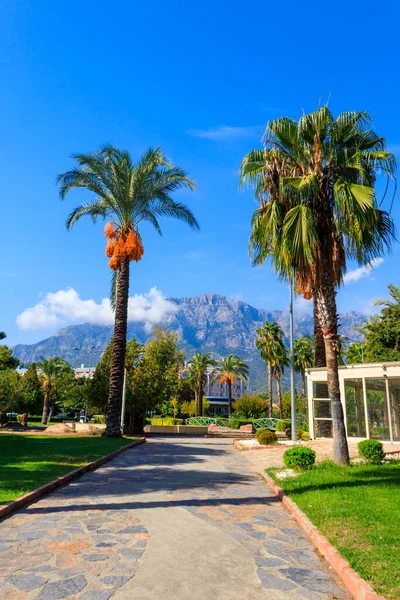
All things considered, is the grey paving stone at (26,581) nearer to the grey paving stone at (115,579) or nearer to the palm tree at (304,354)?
the grey paving stone at (115,579)

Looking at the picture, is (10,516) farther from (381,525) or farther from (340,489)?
(340,489)

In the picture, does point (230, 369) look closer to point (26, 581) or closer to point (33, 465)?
point (33, 465)

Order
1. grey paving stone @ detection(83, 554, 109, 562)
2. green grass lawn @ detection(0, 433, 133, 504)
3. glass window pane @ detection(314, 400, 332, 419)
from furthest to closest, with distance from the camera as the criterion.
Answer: glass window pane @ detection(314, 400, 332, 419) → green grass lawn @ detection(0, 433, 133, 504) → grey paving stone @ detection(83, 554, 109, 562)

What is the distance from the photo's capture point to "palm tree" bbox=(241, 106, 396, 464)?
12117 millimetres

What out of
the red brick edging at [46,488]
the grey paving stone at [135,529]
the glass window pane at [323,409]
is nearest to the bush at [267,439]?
the glass window pane at [323,409]

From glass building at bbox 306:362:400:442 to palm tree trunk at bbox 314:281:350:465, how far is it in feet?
38.2

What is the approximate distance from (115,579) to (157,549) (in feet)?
3.61

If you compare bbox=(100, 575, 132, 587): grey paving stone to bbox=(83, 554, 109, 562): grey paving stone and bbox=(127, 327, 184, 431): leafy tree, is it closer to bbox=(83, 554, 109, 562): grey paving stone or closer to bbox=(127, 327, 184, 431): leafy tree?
bbox=(83, 554, 109, 562): grey paving stone

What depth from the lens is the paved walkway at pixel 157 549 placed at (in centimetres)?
434

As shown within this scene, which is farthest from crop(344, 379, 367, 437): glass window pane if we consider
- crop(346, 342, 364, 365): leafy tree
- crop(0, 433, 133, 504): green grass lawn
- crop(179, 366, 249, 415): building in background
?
crop(179, 366, 249, 415): building in background

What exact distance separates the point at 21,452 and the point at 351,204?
12663 millimetres

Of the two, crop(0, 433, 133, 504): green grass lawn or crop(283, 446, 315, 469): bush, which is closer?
crop(0, 433, 133, 504): green grass lawn

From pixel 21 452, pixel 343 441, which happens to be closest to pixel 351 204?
pixel 343 441

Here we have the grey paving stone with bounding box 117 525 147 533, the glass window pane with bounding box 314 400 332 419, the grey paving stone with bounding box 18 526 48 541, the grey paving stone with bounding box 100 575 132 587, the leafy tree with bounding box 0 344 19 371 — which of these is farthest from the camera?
the leafy tree with bounding box 0 344 19 371
